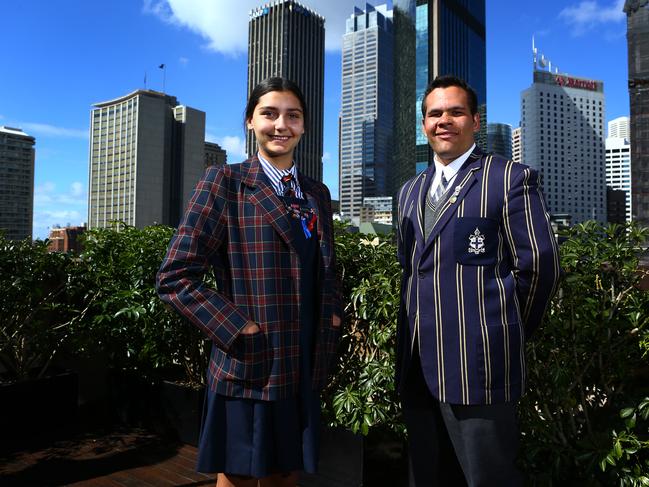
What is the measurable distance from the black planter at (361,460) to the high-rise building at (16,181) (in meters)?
125

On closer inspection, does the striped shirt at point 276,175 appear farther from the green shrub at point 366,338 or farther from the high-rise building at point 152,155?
the high-rise building at point 152,155

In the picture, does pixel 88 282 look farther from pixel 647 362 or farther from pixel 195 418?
pixel 647 362

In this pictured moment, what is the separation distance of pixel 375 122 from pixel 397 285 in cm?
14974

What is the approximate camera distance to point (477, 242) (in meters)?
1.43

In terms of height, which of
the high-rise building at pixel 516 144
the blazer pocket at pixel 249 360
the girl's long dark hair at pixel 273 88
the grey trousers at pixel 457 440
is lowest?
the grey trousers at pixel 457 440

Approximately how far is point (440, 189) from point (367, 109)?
153m

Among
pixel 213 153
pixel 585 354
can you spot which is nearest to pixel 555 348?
pixel 585 354

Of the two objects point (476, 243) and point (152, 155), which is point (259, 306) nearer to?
point (476, 243)

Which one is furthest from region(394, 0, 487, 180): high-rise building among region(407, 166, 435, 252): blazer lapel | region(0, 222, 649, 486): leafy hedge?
region(407, 166, 435, 252): blazer lapel

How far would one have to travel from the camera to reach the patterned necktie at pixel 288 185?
1570mm

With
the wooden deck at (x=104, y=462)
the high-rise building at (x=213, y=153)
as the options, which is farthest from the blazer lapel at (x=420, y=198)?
the high-rise building at (x=213, y=153)

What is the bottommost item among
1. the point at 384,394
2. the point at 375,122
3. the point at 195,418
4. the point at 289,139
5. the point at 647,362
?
the point at 195,418

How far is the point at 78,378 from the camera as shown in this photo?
149 inches

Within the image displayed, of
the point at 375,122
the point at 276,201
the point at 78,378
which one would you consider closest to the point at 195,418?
the point at 78,378
